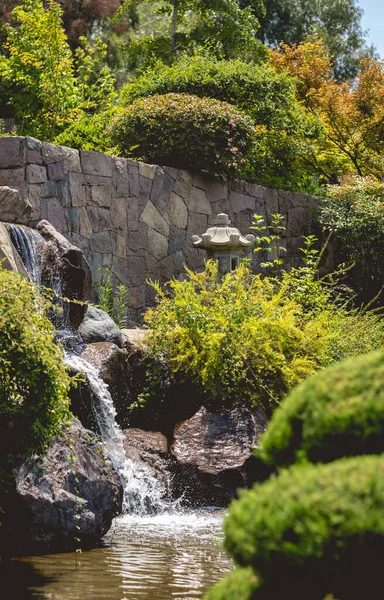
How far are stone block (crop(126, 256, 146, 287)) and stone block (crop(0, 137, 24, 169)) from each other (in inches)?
76.6

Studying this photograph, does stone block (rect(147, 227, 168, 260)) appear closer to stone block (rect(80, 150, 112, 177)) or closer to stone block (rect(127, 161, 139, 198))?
stone block (rect(127, 161, 139, 198))

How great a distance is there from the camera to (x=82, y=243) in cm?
1077

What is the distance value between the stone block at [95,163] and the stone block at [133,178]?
35 cm

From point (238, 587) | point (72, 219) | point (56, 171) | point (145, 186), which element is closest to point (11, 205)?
point (56, 171)

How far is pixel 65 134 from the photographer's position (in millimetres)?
12859

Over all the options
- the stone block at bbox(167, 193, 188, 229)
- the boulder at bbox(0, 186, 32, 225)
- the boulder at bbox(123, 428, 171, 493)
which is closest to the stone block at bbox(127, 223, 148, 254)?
the stone block at bbox(167, 193, 188, 229)

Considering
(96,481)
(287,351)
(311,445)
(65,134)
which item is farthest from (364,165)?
(311,445)

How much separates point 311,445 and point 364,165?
15260 millimetres

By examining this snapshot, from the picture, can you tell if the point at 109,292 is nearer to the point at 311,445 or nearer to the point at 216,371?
the point at 216,371

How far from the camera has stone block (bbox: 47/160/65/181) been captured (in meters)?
10.4

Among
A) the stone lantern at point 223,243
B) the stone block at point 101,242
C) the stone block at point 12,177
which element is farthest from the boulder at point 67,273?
the stone lantern at point 223,243

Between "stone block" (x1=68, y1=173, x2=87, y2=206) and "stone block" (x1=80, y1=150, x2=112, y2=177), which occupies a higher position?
"stone block" (x1=80, y1=150, x2=112, y2=177)

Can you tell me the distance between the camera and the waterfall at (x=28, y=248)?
8.47m

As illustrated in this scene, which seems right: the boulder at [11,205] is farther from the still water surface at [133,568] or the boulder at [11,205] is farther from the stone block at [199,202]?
the still water surface at [133,568]
